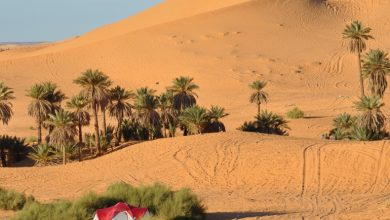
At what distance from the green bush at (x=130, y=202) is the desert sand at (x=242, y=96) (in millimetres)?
1753

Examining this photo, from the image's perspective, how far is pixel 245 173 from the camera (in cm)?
2669

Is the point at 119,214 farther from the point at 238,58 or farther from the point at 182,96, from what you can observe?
the point at 238,58

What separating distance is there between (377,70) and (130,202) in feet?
83.2

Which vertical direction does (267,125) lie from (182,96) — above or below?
below

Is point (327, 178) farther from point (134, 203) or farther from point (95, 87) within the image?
point (95, 87)

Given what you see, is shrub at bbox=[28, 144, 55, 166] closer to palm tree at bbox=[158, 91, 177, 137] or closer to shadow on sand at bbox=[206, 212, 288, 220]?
palm tree at bbox=[158, 91, 177, 137]

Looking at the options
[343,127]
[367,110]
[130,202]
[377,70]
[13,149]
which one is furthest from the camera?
[377,70]

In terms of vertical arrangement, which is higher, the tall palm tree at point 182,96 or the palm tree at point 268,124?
the tall palm tree at point 182,96

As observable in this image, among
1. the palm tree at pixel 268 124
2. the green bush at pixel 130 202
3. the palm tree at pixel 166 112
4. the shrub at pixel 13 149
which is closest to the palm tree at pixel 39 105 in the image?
the shrub at pixel 13 149

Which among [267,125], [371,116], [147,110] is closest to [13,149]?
[147,110]

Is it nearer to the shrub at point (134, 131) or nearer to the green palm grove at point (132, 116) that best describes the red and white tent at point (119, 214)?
the green palm grove at point (132, 116)

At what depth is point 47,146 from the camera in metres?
33.9

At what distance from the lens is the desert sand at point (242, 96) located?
24375mm

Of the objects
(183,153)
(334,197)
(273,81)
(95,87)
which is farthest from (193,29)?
(334,197)
